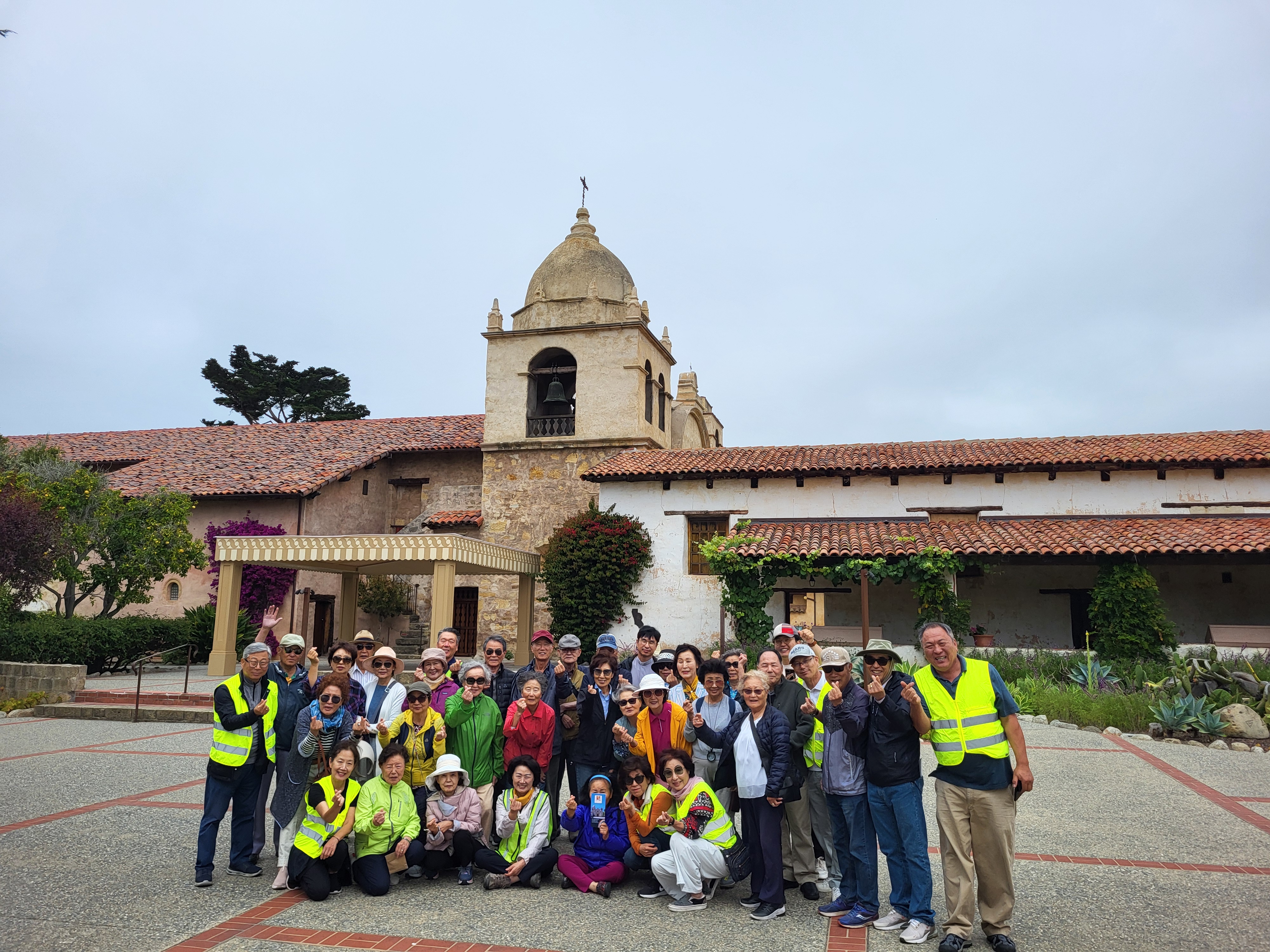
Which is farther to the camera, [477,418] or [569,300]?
[477,418]

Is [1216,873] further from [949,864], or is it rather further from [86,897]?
[86,897]

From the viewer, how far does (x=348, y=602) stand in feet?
69.4

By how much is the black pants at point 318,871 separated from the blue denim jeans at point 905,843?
11.0ft

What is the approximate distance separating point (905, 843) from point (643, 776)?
5.41 feet

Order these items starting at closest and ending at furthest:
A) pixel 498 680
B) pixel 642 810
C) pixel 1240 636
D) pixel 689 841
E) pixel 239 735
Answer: pixel 689 841 → pixel 642 810 → pixel 239 735 → pixel 498 680 → pixel 1240 636

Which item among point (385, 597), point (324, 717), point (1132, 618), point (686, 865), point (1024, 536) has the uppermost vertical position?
point (1024, 536)

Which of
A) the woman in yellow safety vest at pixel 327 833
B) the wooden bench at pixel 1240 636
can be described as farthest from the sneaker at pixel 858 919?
the wooden bench at pixel 1240 636

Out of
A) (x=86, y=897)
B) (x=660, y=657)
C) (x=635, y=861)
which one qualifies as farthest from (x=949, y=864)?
(x=86, y=897)

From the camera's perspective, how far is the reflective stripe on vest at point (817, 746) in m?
5.49

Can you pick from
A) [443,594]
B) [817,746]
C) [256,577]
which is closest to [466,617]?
[256,577]

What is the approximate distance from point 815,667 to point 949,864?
1.39m

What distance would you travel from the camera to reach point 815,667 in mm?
5680

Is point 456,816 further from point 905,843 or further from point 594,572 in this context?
point 594,572

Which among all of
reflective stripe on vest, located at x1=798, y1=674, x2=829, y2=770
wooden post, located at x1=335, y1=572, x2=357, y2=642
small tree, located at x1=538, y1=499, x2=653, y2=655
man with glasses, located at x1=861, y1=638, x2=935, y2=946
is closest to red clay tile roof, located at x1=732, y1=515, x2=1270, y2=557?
small tree, located at x1=538, y1=499, x2=653, y2=655
